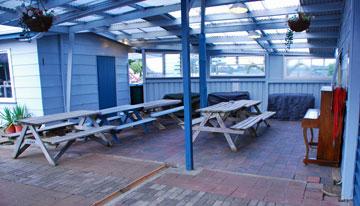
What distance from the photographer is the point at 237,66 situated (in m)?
9.16

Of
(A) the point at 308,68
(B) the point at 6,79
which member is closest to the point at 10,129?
(B) the point at 6,79

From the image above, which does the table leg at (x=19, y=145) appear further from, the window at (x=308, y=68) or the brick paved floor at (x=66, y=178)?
the window at (x=308, y=68)

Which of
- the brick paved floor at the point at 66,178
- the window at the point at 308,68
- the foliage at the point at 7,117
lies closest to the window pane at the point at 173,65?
the window at the point at 308,68

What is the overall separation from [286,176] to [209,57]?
6290 mm

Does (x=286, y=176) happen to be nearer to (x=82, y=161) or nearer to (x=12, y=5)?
(x=82, y=161)

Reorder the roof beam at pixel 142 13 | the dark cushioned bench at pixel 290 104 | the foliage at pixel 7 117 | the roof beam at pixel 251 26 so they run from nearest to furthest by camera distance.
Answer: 1. the roof beam at pixel 142 13
2. the roof beam at pixel 251 26
3. the foliage at pixel 7 117
4. the dark cushioned bench at pixel 290 104

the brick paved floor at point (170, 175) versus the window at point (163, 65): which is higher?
the window at point (163, 65)

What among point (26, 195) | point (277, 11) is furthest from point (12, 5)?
point (277, 11)

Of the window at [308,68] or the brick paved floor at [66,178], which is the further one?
the window at [308,68]

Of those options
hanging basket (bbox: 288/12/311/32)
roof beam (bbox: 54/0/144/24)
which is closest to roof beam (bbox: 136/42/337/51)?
hanging basket (bbox: 288/12/311/32)

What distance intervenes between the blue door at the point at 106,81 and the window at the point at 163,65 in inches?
56.9

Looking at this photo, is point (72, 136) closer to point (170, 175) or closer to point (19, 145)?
point (19, 145)

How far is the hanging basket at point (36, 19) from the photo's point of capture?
173 inches

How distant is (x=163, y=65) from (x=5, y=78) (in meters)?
4.71
